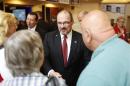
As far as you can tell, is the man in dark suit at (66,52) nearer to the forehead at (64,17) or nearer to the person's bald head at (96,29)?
the forehead at (64,17)

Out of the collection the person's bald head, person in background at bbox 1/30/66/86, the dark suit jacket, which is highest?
the person's bald head

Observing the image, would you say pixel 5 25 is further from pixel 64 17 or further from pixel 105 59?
pixel 64 17

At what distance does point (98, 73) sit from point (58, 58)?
2.20 m

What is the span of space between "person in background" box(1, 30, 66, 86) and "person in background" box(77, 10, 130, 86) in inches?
11.3

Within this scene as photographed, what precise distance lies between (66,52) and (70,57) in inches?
3.6

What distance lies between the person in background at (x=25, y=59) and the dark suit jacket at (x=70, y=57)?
6.41 ft

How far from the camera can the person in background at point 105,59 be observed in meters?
1.76

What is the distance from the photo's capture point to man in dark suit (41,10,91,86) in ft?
13.0

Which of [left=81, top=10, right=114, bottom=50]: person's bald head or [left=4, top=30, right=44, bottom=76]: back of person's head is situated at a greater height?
[left=81, top=10, right=114, bottom=50]: person's bald head

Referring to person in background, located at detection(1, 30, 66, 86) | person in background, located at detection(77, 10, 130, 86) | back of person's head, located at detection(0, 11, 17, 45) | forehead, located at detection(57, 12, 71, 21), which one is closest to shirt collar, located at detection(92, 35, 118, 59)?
person in background, located at detection(77, 10, 130, 86)

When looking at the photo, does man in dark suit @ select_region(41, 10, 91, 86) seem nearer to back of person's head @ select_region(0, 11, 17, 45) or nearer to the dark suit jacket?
the dark suit jacket

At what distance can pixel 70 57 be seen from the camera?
13.0 feet

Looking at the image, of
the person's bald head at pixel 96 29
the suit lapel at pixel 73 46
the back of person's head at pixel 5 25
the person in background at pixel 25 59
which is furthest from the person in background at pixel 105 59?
the suit lapel at pixel 73 46

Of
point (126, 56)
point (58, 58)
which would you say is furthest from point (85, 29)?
point (58, 58)
